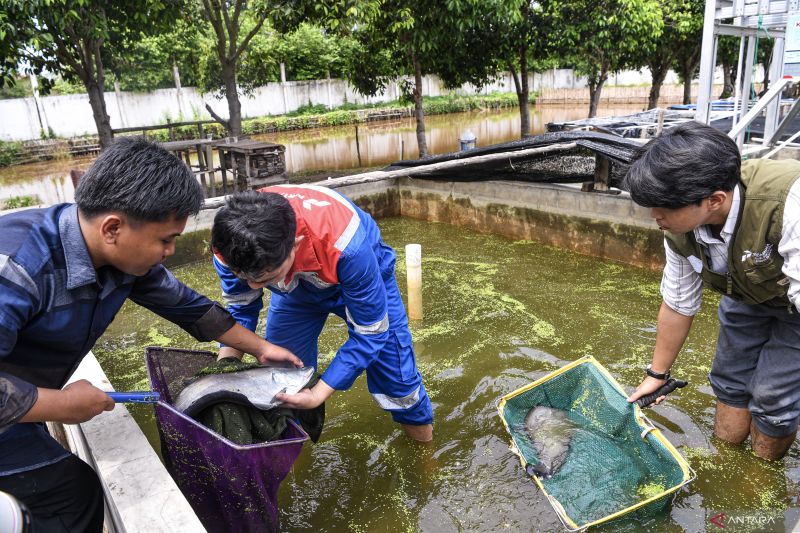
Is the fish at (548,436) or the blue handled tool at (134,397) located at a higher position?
the blue handled tool at (134,397)

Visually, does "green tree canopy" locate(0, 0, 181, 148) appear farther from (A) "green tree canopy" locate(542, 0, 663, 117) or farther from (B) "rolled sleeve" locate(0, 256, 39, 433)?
(A) "green tree canopy" locate(542, 0, 663, 117)

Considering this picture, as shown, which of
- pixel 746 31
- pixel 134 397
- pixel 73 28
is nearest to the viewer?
pixel 134 397

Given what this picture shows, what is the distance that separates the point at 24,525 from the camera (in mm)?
1355

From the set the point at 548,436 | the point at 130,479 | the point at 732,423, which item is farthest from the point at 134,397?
the point at 732,423

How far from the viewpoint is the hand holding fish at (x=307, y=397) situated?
2.00 m

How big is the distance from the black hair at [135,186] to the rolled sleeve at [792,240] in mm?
1947

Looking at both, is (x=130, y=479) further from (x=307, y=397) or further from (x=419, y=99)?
(x=419, y=99)

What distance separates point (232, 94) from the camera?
8.82 metres

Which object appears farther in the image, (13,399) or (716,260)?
(716,260)

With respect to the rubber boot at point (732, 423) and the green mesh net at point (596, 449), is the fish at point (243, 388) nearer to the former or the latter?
the green mesh net at point (596, 449)

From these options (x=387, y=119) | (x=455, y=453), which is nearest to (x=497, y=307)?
(x=455, y=453)

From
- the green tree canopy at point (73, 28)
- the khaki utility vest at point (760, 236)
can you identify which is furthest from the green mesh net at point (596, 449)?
the green tree canopy at point (73, 28)

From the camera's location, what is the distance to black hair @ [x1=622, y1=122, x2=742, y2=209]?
180cm

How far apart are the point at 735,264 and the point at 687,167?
0.54 meters
